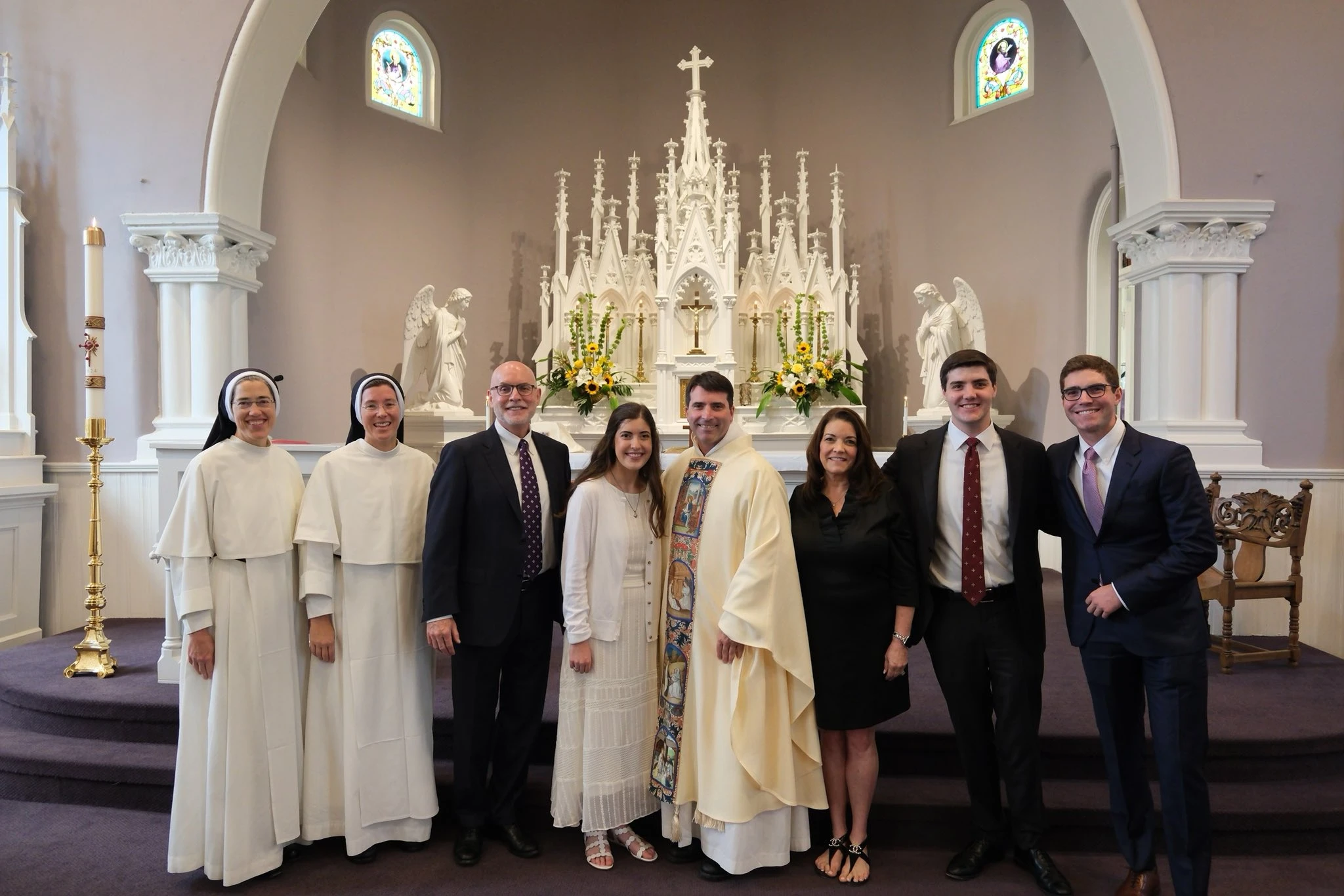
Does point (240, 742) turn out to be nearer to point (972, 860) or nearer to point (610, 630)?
point (610, 630)

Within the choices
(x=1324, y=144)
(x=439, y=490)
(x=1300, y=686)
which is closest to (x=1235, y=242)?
(x=1324, y=144)

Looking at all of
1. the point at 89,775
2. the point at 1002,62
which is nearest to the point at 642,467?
the point at 89,775

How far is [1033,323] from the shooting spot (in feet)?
24.2

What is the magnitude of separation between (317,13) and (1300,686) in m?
6.57

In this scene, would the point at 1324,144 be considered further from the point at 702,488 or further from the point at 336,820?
the point at 336,820

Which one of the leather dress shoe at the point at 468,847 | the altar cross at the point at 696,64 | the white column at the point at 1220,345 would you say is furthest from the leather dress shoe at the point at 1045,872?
the altar cross at the point at 696,64

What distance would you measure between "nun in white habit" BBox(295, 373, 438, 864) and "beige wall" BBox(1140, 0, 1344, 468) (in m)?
4.71

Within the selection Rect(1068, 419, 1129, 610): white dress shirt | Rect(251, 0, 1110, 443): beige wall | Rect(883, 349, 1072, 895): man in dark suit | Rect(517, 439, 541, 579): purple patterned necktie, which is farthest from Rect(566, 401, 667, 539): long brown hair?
Rect(251, 0, 1110, 443): beige wall

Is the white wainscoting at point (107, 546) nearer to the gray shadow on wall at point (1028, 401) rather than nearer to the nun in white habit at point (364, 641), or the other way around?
the nun in white habit at point (364, 641)

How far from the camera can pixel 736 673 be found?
2.52 m

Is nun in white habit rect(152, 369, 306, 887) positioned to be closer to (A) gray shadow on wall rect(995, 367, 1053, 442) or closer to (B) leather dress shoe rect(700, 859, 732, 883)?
(B) leather dress shoe rect(700, 859, 732, 883)

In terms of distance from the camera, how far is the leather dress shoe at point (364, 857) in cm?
271

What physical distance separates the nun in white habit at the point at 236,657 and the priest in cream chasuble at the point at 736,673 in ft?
4.02

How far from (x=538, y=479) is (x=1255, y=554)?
3.66 metres
